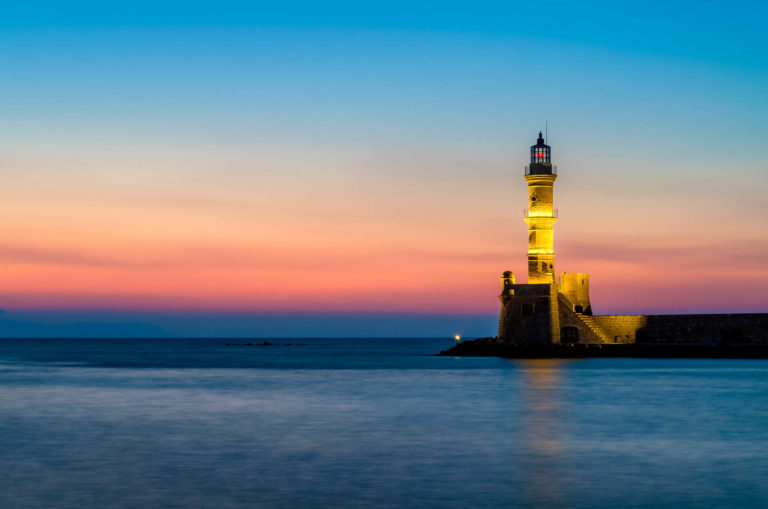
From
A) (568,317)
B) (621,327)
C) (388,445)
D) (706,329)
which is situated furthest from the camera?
(621,327)

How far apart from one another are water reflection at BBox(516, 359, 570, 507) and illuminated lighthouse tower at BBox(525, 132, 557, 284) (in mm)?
17640

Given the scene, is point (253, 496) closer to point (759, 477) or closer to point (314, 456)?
point (314, 456)

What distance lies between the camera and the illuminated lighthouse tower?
61.1m

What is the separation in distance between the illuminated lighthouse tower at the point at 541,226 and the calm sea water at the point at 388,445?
70.9ft

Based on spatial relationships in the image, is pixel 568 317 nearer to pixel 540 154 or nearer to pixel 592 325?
pixel 592 325

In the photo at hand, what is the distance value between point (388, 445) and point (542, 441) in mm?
3997

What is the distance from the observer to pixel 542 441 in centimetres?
2188

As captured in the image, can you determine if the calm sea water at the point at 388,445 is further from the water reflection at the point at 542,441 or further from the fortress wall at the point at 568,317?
the fortress wall at the point at 568,317

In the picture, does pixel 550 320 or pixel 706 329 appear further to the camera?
pixel 706 329

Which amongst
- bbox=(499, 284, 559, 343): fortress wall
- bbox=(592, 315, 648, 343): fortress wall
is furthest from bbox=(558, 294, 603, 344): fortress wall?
bbox=(592, 315, 648, 343): fortress wall

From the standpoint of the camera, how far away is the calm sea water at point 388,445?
14.9 metres

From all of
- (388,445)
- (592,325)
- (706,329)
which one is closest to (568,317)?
(592,325)

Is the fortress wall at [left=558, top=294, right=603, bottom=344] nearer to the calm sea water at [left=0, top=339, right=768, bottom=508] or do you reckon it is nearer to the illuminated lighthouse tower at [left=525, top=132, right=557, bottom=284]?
the illuminated lighthouse tower at [left=525, top=132, right=557, bottom=284]

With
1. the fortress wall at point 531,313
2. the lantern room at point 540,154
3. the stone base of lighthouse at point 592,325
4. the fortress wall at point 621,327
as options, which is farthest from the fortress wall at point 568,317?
the lantern room at point 540,154
